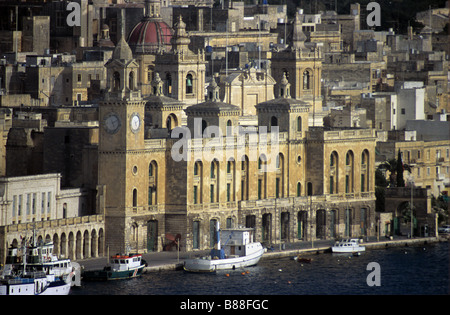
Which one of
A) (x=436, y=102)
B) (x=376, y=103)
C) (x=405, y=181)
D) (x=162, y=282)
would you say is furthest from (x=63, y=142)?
(x=436, y=102)

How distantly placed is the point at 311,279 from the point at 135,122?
1483 cm

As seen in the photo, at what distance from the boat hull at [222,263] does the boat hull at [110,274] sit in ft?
11.6

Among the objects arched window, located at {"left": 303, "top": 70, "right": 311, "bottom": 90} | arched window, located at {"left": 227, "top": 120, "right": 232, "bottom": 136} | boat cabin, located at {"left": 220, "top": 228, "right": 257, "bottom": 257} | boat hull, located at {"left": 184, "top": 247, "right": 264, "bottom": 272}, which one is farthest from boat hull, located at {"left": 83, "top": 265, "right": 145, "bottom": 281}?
arched window, located at {"left": 303, "top": 70, "right": 311, "bottom": 90}

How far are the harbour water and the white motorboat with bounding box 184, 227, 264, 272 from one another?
0.66m

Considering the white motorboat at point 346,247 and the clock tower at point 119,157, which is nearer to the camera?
the clock tower at point 119,157

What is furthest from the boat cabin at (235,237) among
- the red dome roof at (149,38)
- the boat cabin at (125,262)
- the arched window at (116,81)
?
the red dome roof at (149,38)

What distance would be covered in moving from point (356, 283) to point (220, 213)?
1365 centimetres

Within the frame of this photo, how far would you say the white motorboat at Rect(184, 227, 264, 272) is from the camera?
441 ft

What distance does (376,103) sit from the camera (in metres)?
184

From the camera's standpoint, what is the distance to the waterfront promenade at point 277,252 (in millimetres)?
132125

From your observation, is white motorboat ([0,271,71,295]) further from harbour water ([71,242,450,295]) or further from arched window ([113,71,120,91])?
arched window ([113,71,120,91])

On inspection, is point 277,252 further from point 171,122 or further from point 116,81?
point 116,81

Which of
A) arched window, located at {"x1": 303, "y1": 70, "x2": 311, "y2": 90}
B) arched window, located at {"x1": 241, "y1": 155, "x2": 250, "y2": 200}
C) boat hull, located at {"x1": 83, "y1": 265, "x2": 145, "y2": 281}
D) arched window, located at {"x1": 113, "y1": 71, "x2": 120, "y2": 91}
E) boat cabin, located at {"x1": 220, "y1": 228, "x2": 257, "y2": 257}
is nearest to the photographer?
boat hull, located at {"x1": 83, "y1": 265, "x2": 145, "y2": 281}

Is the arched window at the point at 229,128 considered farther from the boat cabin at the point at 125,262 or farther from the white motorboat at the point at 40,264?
the white motorboat at the point at 40,264
